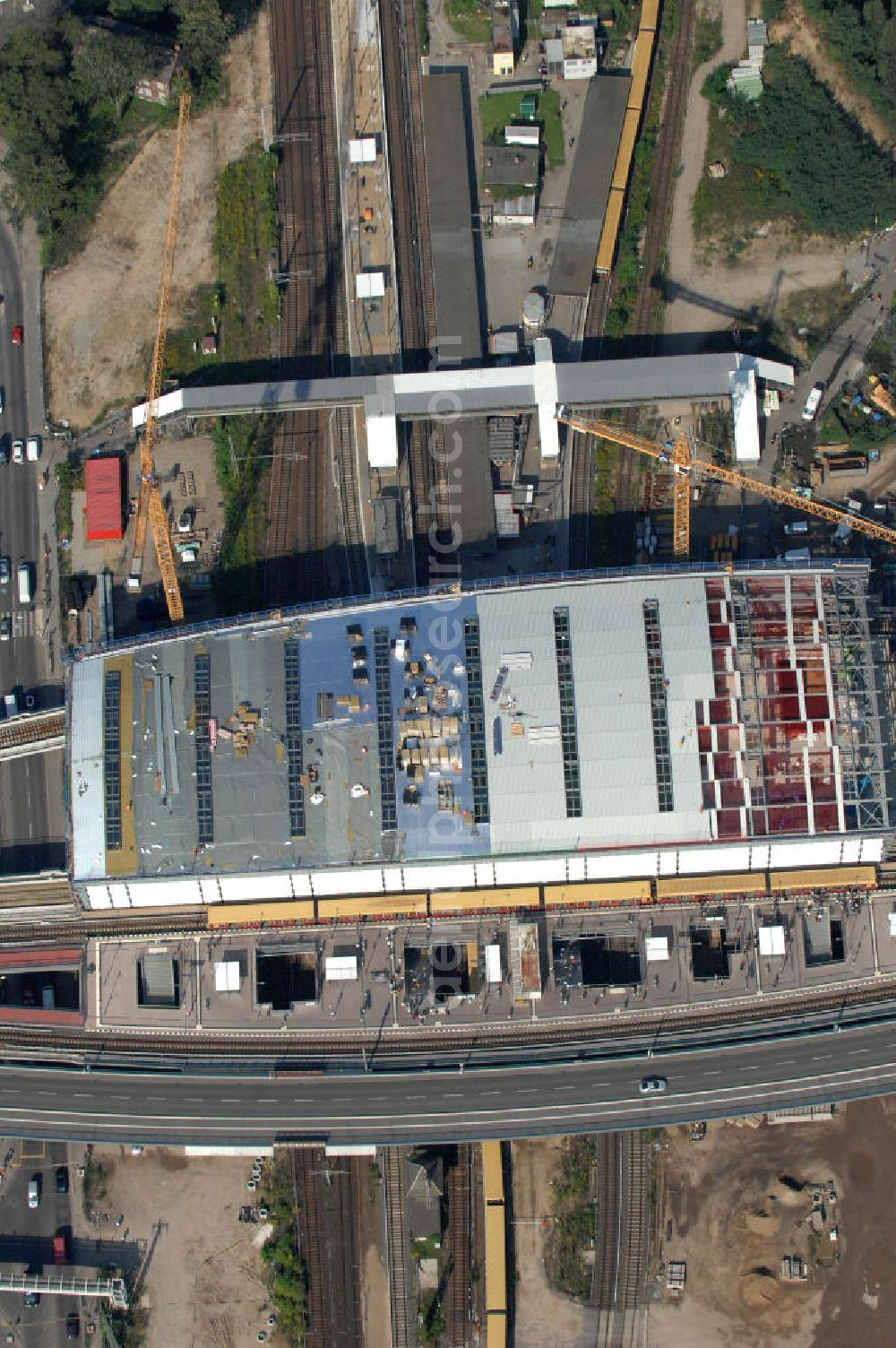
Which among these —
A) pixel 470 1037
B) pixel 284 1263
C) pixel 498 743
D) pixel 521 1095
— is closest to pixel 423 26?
pixel 498 743

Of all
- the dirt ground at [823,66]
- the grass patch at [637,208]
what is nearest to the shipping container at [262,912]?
the grass patch at [637,208]

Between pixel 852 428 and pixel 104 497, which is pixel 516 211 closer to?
pixel 852 428

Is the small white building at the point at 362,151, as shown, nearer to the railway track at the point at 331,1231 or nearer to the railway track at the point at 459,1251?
the railway track at the point at 331,1231

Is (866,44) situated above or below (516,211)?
above

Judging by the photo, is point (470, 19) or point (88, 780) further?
point (470, 19)

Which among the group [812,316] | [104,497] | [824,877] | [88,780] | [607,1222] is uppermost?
[812,316]

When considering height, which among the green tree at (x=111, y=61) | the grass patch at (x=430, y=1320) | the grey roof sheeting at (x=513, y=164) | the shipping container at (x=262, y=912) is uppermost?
the green tree at (x=111, y=61)

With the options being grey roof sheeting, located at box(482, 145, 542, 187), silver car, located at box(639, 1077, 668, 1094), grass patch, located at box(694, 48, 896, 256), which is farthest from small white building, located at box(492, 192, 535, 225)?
silver car, located at box(639, 1077, 668, 1094)
